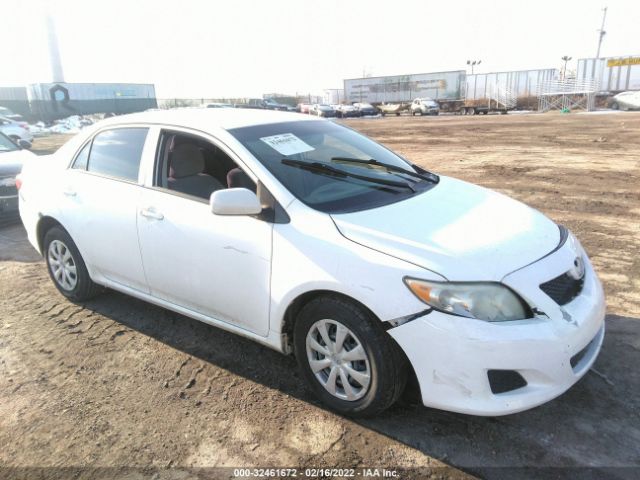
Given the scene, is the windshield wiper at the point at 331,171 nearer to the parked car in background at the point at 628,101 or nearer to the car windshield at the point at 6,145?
the car windshield at the point at 6,145

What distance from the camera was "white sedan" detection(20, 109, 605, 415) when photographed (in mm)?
2467

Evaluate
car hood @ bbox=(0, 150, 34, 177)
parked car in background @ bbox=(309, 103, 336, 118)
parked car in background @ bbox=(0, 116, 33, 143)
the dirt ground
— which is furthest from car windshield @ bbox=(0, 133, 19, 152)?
parked car in background @ bbox=(309, 103, 336, 118)

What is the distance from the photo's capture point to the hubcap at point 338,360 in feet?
9.01

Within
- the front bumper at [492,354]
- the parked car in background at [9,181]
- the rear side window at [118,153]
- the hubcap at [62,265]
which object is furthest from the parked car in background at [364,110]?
the front bumper at [492,354]

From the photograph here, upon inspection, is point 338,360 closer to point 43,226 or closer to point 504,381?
point 504,381

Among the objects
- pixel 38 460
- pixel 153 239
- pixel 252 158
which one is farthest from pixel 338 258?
pixel 38 460

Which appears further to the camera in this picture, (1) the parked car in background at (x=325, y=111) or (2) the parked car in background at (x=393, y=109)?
(2) the parked car in background at (x=393, y=109)

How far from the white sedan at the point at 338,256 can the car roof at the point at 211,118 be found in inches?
0.8

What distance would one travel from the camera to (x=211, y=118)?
142 inches

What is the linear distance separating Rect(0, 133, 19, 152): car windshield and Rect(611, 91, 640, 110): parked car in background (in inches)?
1758

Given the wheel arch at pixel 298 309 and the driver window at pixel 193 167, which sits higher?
the driver window at pixel 193 167

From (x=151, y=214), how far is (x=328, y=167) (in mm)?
1292

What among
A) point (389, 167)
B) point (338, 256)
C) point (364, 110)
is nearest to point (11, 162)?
point (389, 167)

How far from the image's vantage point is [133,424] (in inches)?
116
